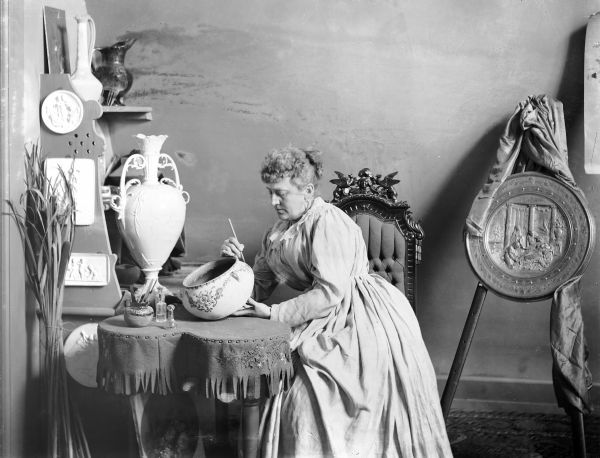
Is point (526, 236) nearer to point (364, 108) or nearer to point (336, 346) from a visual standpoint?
point (364, 108)

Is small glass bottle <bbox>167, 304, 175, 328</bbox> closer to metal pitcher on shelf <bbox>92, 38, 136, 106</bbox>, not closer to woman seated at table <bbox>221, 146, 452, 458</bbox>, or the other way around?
woman seated at table <bbox>221, 146, 452, 458</bbox>

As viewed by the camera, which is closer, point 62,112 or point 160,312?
point 160,312

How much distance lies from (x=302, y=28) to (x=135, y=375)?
2164mm

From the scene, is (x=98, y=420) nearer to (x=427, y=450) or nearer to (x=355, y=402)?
(x=355, y=402)

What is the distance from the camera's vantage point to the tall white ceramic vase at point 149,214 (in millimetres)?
3186

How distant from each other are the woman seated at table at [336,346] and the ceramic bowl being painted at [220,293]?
12 centimetres

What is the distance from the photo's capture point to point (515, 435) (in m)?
3.83

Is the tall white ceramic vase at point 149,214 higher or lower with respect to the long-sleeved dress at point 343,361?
higher

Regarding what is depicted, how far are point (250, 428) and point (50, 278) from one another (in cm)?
108

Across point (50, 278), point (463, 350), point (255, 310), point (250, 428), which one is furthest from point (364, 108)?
point (250, 428)

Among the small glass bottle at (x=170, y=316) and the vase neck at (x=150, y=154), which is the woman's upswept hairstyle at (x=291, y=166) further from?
the small glass bottle at (x=170, y=316)

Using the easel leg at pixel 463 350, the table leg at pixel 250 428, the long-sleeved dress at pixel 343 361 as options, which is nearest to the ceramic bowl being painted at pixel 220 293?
the long-sleeved dress at pixel 343 361

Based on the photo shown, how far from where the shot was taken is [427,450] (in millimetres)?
2895

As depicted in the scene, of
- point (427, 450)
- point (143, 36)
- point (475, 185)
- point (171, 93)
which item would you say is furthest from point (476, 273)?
point (143, 36)
